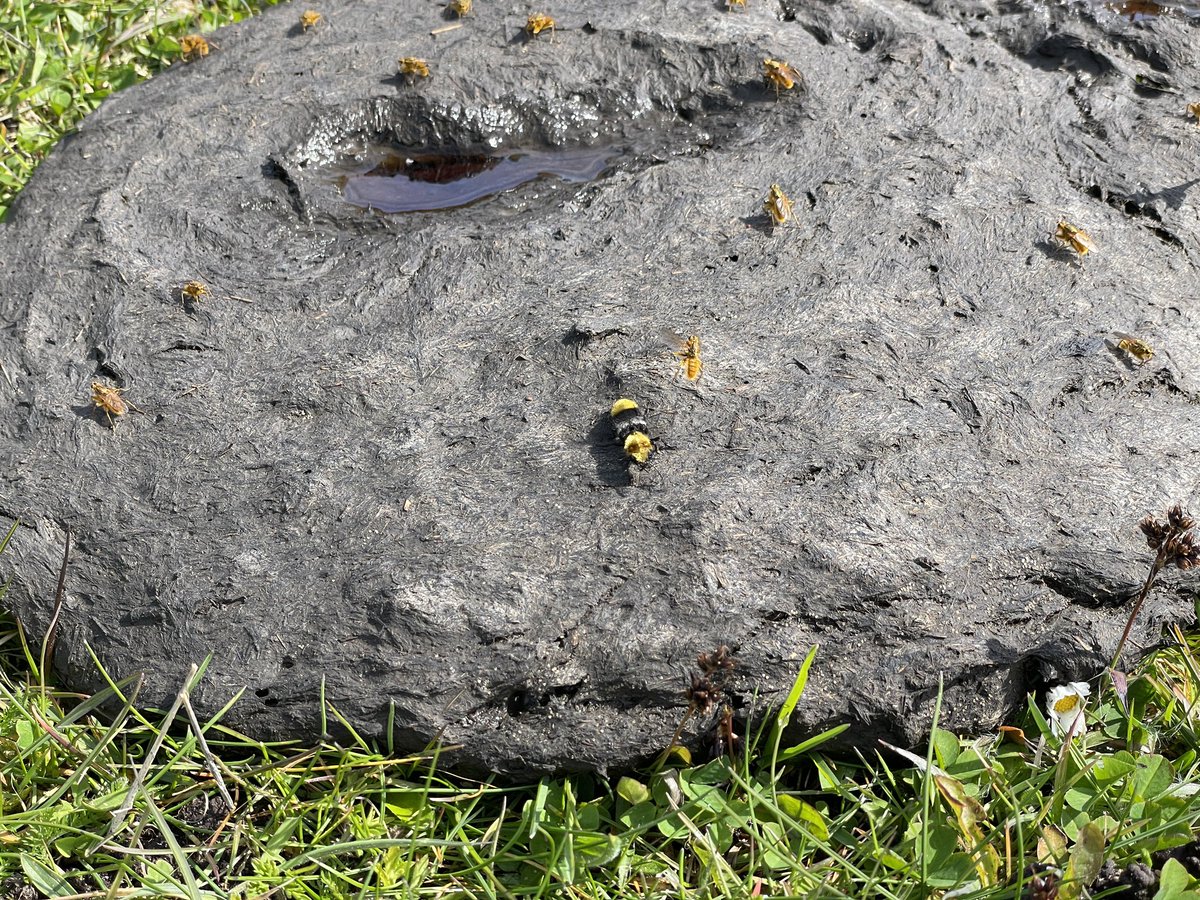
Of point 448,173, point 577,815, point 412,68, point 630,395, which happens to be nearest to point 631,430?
point 630,395

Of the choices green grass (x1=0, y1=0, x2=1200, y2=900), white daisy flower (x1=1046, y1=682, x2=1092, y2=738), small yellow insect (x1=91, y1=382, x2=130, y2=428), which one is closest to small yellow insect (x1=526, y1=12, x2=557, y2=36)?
small yellow insect (x1=91, y1=382, x2=130, y2=428)

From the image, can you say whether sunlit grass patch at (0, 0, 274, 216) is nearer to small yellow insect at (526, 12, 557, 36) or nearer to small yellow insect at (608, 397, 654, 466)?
small yellow insect at (526, 12, 557, 36)

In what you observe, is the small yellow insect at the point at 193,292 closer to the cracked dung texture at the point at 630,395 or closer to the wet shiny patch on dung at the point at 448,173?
the cracked dung texture at the point at 630,395

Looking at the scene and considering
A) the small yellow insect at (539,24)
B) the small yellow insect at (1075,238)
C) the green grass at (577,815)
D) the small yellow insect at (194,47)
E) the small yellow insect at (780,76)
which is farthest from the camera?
the small yellow insect at (194,47)

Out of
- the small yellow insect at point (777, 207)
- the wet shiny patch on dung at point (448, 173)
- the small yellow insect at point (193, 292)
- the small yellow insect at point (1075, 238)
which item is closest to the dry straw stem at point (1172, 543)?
the small yellow insect at point (1075, 238)

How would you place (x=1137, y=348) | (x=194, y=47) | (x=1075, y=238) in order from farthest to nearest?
(x=194, y=47) < (x=1075, y=238) < (x=1137, y=348)

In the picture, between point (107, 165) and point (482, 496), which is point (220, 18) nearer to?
point (107, 165)

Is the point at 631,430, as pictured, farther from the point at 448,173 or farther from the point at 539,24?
the point at 539,24
